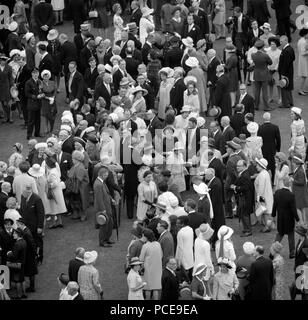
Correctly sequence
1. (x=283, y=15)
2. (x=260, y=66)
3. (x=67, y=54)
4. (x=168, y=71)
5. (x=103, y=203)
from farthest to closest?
(x=283, y=15), (x=67, y=54), (x=260, y=66), (x=168, y=71), (x=103, y=203)

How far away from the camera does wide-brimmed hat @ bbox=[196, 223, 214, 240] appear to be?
25000 millimetres

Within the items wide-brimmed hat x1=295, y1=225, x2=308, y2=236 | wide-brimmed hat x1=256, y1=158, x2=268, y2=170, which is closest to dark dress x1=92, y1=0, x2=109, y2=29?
wide-brimmed hat x1=256, y1=158, x2=268, y2=170

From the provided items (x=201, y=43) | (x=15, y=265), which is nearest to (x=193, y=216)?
(x=15, y=265)

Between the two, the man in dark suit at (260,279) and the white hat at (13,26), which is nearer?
the man in dark suit at (260,279)

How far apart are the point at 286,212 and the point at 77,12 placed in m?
13.0

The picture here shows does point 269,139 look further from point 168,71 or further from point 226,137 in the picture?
point 168,71

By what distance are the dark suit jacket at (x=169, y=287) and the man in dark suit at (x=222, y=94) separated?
8855 mm

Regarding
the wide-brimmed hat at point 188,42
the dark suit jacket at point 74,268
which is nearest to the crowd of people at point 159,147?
the dark suit jacket at point 74,268

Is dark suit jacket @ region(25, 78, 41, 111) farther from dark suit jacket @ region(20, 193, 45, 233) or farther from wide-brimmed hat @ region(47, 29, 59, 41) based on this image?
dark suit jacket @ region(20, 193, 45, 233)

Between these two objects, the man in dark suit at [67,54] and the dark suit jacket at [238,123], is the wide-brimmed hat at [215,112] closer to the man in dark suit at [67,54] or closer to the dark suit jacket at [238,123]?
the dark suit jacket at [238,123]

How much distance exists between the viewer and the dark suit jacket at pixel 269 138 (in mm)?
29828

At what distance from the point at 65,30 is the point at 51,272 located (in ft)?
45.4

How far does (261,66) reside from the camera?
109 ft

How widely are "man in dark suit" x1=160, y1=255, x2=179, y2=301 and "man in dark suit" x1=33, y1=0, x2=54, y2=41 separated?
546 inches
